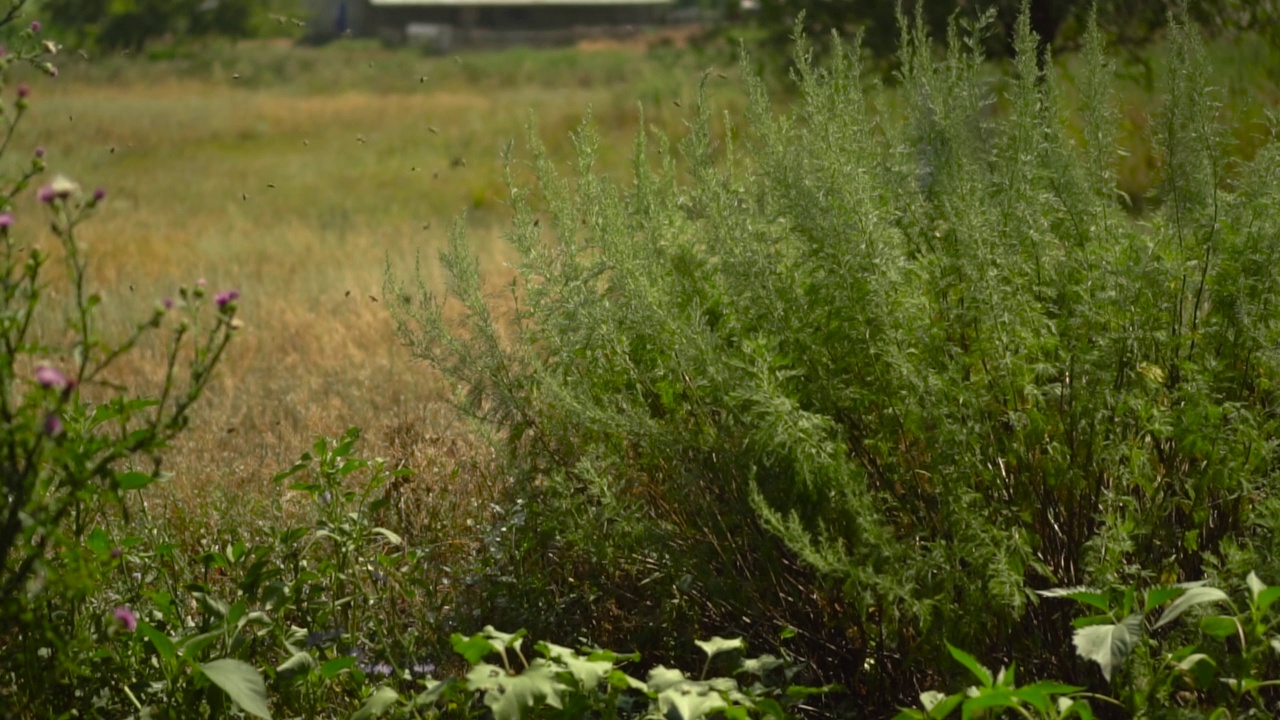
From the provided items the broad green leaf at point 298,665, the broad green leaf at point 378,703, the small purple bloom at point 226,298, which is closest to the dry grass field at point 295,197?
the broad green leaf at point 298,665

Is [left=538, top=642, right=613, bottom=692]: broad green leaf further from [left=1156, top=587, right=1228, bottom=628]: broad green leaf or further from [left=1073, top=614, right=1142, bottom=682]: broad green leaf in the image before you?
[left=1156, top=587, right=1228, bottom=628]: broad green leaf

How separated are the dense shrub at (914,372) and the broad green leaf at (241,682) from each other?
0.65 meters

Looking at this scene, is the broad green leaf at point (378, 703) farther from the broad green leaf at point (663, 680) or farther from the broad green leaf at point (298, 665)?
the broad green leaf at point (663, 680)

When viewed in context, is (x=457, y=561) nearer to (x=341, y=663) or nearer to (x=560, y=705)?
(x=341, y=663)

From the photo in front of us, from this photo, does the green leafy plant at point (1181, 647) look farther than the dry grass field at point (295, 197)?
No

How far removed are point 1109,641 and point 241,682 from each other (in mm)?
1305

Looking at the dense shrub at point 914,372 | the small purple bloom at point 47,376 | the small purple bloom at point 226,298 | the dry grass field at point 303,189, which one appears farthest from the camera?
the dry grass field at point 303,189

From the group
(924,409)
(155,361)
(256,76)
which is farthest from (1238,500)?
(256,76)

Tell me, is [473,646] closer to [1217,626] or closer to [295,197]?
[1217,626]

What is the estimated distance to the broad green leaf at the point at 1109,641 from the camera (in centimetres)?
209

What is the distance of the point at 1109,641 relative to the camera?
6.97 feet

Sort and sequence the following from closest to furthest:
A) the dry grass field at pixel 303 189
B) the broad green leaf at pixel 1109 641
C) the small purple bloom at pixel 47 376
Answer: the small purple bloom at pixel 47 376
the broad green leaf at pixel 1109 641
the dry grass field at pixel 303 189

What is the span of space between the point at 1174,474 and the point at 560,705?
1.24 metres

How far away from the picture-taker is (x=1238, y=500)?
2.78 metres
